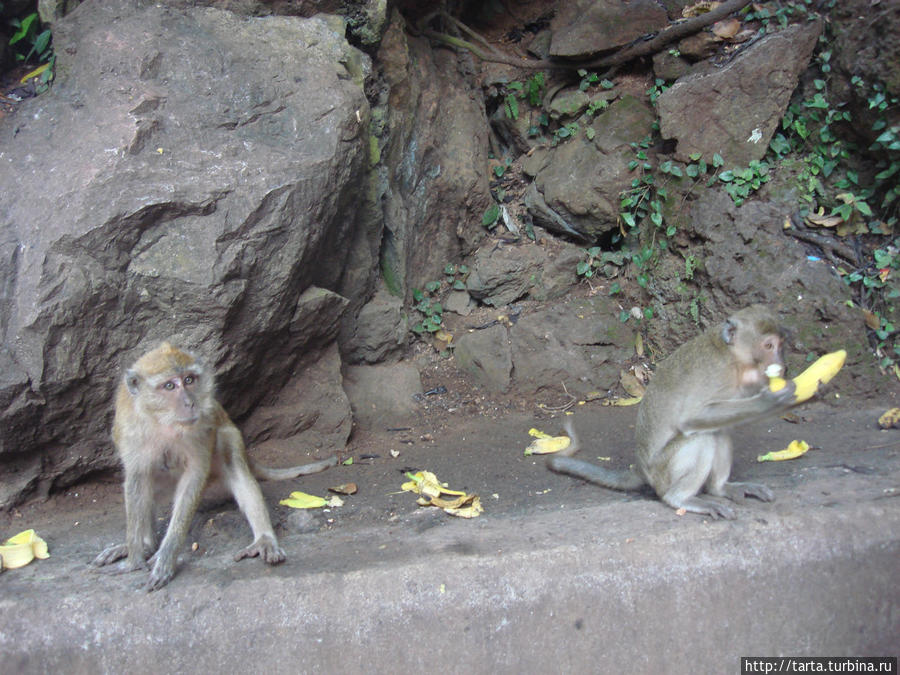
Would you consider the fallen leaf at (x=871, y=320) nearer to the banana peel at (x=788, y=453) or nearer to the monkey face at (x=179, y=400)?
the banana peel at (x=788, y=453)

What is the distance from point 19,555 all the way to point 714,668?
3257mm

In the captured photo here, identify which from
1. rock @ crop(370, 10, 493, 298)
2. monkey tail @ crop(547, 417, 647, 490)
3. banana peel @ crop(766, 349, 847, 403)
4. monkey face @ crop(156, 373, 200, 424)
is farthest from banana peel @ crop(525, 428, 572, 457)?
monkey face @ crop(156, 373, 200, 424)

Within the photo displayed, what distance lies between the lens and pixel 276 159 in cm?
442

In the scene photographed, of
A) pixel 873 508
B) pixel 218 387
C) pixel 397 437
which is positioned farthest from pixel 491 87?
pixel 873 508

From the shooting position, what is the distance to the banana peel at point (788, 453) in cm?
433

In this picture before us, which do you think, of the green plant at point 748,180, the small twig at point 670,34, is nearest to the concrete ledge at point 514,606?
the green plant at point 748,180

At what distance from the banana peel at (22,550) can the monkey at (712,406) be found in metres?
3.15

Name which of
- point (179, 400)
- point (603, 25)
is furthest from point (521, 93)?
point (179, 400)

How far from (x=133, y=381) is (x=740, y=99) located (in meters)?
5.25

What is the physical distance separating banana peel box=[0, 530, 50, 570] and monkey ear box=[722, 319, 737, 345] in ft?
11.7

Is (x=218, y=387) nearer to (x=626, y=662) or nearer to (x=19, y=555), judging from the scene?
(x=19, y=555)

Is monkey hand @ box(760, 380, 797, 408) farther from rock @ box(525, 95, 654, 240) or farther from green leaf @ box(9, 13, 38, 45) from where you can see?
green leaf @ box(9, 13, 38, 45)

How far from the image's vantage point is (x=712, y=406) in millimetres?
3488

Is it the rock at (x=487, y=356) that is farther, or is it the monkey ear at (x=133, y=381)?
the rock at (x=487, y=356)
